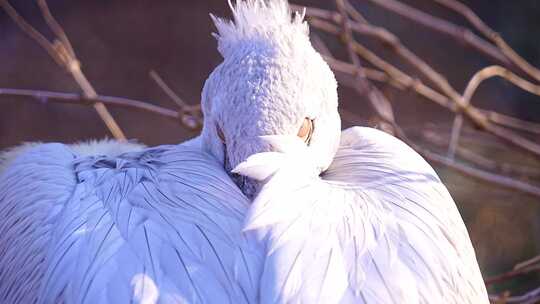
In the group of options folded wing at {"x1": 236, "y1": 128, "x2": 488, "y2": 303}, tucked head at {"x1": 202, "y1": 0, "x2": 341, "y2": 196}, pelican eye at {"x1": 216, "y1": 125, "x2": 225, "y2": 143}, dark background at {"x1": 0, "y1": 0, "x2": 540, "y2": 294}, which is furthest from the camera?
dark background at {"x1": 0, "y1": 0, "x2": 540, "y2": 294}

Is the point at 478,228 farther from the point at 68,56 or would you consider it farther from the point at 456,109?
the point at 68,56

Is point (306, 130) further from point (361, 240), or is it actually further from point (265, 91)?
point (361, 240)

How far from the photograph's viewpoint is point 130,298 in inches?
44.2

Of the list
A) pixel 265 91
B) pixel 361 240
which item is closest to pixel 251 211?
pixel 361 240

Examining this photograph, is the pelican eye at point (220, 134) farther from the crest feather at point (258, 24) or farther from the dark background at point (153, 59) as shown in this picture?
the dark background at point (153, 59)

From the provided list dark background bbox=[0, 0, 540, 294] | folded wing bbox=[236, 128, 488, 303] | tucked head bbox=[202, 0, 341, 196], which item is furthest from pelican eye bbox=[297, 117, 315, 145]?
dark background bbox=[0, 0, 540, 294]

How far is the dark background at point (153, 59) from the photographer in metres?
3.97

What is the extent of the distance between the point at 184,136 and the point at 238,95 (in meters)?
2.57

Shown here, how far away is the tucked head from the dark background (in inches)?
87.2

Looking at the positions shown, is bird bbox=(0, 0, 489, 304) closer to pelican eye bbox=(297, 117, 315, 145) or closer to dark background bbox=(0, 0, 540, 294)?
pelican eye bbox=(297, 117, 315, 145)

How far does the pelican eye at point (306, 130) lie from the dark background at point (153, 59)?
7.55ft

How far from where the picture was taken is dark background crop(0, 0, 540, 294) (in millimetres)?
3975

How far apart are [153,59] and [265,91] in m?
2.85

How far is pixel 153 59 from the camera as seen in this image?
4.26 metres
